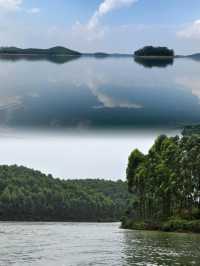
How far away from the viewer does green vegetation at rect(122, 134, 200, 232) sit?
52719 mm

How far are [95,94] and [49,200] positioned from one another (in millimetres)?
158330

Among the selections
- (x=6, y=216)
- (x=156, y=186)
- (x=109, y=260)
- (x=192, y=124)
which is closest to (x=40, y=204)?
(x=6, y=216)

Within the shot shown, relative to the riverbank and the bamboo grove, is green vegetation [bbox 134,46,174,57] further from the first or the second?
the bamboo grove

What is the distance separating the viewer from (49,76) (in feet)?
16.3

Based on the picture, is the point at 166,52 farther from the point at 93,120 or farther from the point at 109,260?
the point at 109,260

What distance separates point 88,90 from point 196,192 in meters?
52.5

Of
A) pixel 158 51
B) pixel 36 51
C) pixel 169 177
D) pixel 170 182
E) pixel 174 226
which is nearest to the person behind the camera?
pixel 158 51

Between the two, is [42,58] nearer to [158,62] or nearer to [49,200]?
[158,62]

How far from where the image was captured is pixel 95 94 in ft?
16.2

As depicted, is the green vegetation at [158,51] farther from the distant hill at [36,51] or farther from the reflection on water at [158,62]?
the distant hill at [36,51]

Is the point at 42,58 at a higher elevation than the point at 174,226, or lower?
higher

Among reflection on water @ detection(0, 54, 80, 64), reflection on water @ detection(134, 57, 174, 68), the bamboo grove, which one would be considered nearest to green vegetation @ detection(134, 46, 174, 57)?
reflection on water @ detection(134, 57, 174, 68)

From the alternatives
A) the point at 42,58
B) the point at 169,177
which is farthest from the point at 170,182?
the point at 42,58

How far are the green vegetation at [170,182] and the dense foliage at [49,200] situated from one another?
87.3 metres
